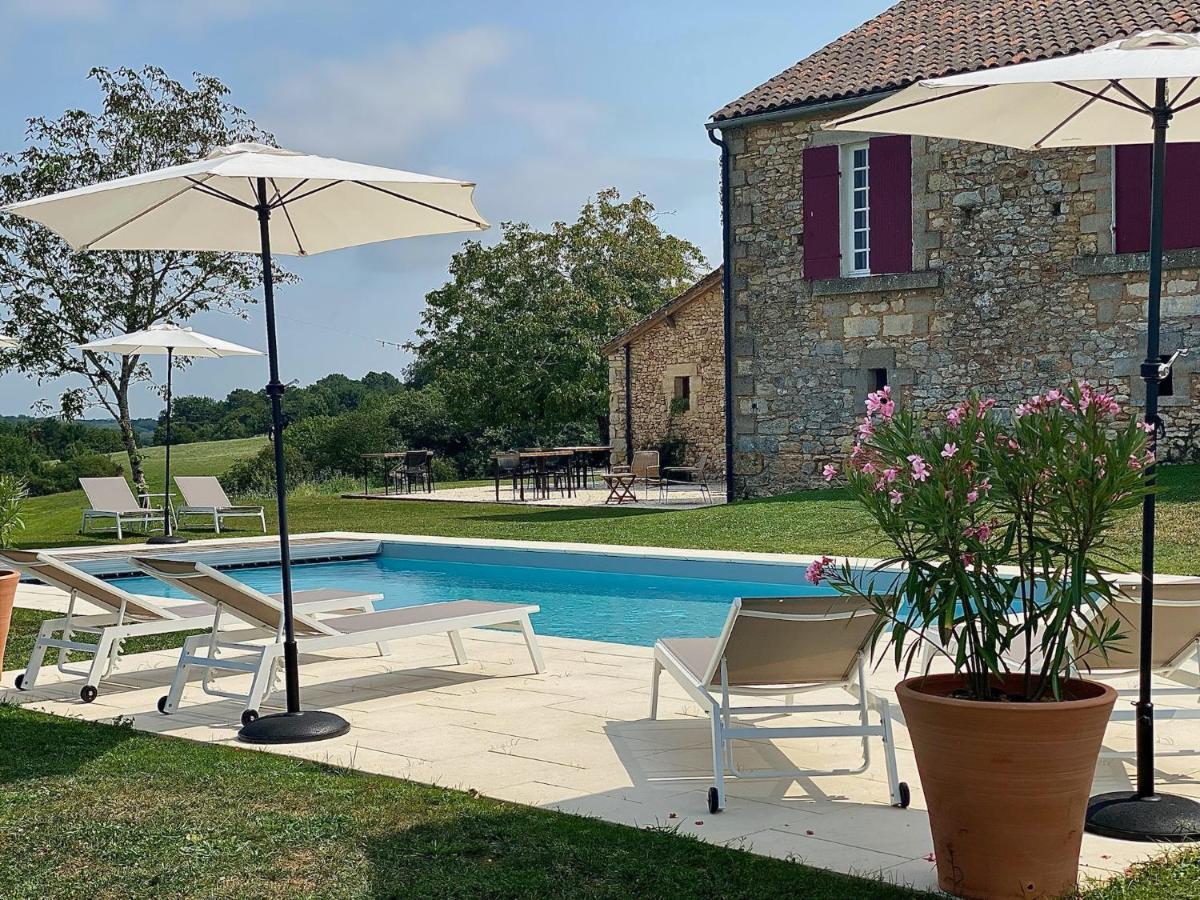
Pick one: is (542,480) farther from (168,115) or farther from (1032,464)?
(1032,464)

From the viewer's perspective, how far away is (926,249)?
15.5 metres

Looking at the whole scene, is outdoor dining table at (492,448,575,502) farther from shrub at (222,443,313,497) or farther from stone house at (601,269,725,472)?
shrub at (222,443,313,497)

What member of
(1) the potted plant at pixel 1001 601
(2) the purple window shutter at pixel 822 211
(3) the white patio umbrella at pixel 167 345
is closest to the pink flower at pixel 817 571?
(1) the potted plant at pixel 1001 601

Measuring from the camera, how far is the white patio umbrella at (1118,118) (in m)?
3.92

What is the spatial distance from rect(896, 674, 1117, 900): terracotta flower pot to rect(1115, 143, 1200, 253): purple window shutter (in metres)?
11.6

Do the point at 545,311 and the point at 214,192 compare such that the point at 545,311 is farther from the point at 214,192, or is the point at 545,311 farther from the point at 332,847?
the point at 332,847

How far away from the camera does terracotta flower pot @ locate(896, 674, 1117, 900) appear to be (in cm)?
329

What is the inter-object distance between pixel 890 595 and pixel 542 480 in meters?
20.2

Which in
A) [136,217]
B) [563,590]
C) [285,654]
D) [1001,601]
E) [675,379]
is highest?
[136,217]

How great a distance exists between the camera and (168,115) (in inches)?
717

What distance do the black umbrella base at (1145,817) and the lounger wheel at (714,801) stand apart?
111cm

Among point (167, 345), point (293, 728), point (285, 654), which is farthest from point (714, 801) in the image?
point (167, 345)

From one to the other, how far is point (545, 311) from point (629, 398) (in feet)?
28.1

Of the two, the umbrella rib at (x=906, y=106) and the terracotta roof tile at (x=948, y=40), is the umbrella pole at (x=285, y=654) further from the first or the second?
the terracotta roof tile at (x=948, y=40)
